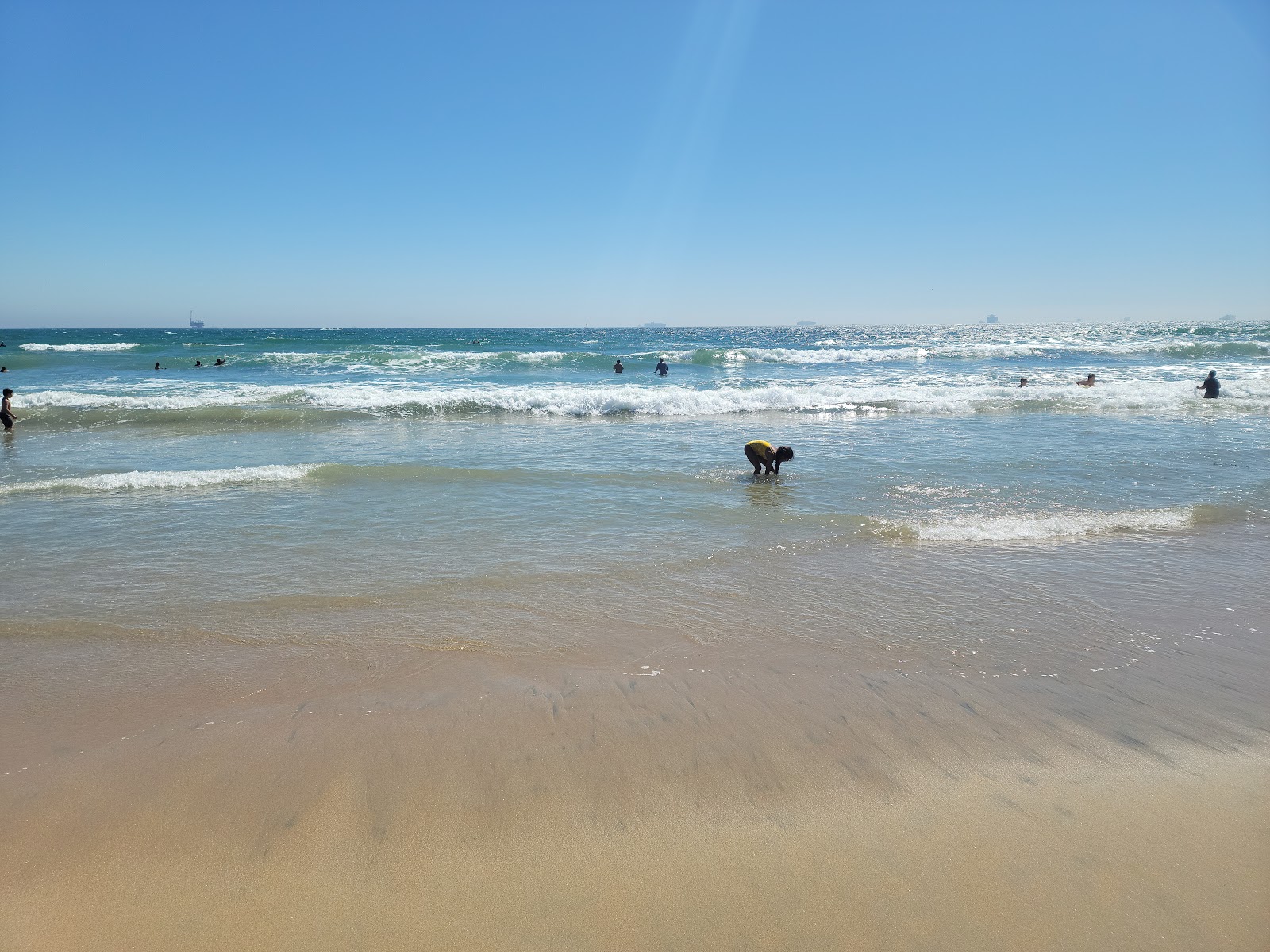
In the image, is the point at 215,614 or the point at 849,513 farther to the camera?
the point at 849,513

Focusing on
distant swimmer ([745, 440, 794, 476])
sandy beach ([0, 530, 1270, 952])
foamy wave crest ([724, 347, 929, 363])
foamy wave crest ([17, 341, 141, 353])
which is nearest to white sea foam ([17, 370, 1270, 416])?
distant swimmer ([745, 440, 794, 476])

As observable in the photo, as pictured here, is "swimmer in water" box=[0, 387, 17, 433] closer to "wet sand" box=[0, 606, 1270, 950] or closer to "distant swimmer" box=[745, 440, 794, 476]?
"wet sand" box=[0, 606, 1270, 950]

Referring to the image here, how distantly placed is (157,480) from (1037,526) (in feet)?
38.7

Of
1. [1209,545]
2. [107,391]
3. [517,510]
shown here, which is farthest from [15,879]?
[107,391]

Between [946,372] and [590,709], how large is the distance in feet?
131

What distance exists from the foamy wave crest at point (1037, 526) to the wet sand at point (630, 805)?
10.1 feet

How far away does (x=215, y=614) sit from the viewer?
18.0ft

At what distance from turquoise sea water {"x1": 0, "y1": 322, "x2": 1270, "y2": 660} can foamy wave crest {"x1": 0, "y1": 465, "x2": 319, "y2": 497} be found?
0.05m

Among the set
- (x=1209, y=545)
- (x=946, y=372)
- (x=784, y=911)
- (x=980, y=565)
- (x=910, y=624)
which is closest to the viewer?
(x=784, y=911)

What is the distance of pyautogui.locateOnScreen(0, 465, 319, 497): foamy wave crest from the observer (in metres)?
9.91

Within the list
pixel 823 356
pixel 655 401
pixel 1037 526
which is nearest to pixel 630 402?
pixel 655 401

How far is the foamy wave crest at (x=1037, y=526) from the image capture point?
25.2 feet

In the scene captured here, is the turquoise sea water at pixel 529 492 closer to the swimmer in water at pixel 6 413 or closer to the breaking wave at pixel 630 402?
the breaking wave at pixel 630 402

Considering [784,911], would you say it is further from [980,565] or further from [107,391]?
[107,391]
